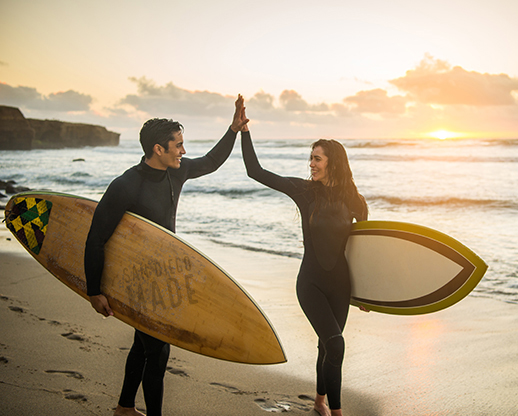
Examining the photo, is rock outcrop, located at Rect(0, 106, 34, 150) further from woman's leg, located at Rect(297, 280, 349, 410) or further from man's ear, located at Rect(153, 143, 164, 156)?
woman's leg, located at Rect(297, 280, 349, 410)

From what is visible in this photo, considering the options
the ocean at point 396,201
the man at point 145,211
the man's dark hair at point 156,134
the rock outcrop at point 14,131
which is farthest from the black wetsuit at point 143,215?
the rock outcrop at point 14,131

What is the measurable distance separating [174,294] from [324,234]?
0.95 meters

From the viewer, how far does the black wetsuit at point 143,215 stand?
202 cm

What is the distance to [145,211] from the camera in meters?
2.20

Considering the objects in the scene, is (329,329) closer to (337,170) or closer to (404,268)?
(404,268)

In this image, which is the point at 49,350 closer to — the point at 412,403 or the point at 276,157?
the point at 412,403

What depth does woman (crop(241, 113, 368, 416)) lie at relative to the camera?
93.5 inches

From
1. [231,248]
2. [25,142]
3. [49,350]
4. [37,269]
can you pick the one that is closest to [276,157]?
[231,248]

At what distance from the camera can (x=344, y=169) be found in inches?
100

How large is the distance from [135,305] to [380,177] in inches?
735

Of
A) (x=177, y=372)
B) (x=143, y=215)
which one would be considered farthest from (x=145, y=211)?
(x=177, y=372)

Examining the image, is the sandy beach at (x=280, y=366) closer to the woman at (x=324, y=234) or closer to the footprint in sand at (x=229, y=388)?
the footprint in sand at (x=229, y=388)

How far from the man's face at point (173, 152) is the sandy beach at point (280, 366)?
150cm

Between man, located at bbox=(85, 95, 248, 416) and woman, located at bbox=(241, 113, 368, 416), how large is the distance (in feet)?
2.04
